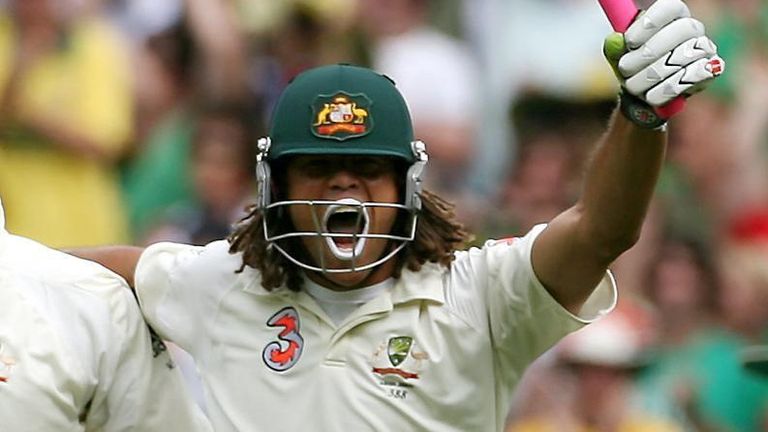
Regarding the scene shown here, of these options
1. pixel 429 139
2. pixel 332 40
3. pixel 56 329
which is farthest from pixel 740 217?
pixel 56 329

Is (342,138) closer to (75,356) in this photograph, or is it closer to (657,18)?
(75,356)

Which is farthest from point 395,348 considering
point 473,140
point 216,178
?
point 473,140

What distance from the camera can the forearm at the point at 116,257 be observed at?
4281 mm

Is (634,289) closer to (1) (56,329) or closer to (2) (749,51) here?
(2) (749,51)

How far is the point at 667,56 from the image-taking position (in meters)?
3.46

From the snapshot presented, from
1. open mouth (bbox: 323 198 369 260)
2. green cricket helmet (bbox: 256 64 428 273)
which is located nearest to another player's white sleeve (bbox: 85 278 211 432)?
green cricket helmet (bbox: 256 64 428 273)

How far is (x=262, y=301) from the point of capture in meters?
4.13

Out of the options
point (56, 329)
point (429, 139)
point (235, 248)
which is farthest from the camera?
point (429, 139)

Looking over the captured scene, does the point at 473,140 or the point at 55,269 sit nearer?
the point at 55,269

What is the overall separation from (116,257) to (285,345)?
0.52 m

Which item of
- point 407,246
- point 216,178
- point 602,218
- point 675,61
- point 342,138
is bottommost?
point 216,178

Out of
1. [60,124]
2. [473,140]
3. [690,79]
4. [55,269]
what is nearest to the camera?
[690,79]

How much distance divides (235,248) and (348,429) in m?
0.53

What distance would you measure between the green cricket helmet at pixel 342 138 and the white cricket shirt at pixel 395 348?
0.42 ft
